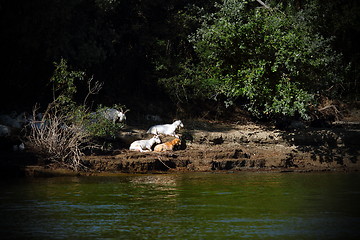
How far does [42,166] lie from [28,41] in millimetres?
6129

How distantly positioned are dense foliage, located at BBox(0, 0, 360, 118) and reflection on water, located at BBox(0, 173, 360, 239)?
4.63 meters

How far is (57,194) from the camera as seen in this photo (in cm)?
1156

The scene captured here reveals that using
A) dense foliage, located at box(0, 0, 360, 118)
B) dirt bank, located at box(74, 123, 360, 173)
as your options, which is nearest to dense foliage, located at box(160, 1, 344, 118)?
dense foliage, located at box(0, 0, 360, 118)

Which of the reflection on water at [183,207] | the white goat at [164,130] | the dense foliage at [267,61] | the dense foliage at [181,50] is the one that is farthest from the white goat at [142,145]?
the dense foliage at [267,61]

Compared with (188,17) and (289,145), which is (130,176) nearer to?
(289,145)

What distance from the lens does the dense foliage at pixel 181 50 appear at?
1794 centimetres

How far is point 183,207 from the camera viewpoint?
1011cm

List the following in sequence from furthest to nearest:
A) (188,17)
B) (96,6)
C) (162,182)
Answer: (188,17)
(96,6)
(162,182)

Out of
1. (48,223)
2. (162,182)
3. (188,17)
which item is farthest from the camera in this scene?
(188,17)

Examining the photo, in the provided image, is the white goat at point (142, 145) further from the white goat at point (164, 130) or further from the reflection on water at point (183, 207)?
the reflection on water at point (183, 207)

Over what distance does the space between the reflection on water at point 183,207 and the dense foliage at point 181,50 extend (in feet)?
15.2

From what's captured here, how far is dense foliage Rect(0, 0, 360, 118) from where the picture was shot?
1794 cm

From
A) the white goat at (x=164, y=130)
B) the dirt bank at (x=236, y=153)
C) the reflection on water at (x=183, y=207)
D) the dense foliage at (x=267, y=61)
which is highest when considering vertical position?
the dense foliage at (x=267, y=61)

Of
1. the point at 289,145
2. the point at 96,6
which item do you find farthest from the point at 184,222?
the point at 96,6
